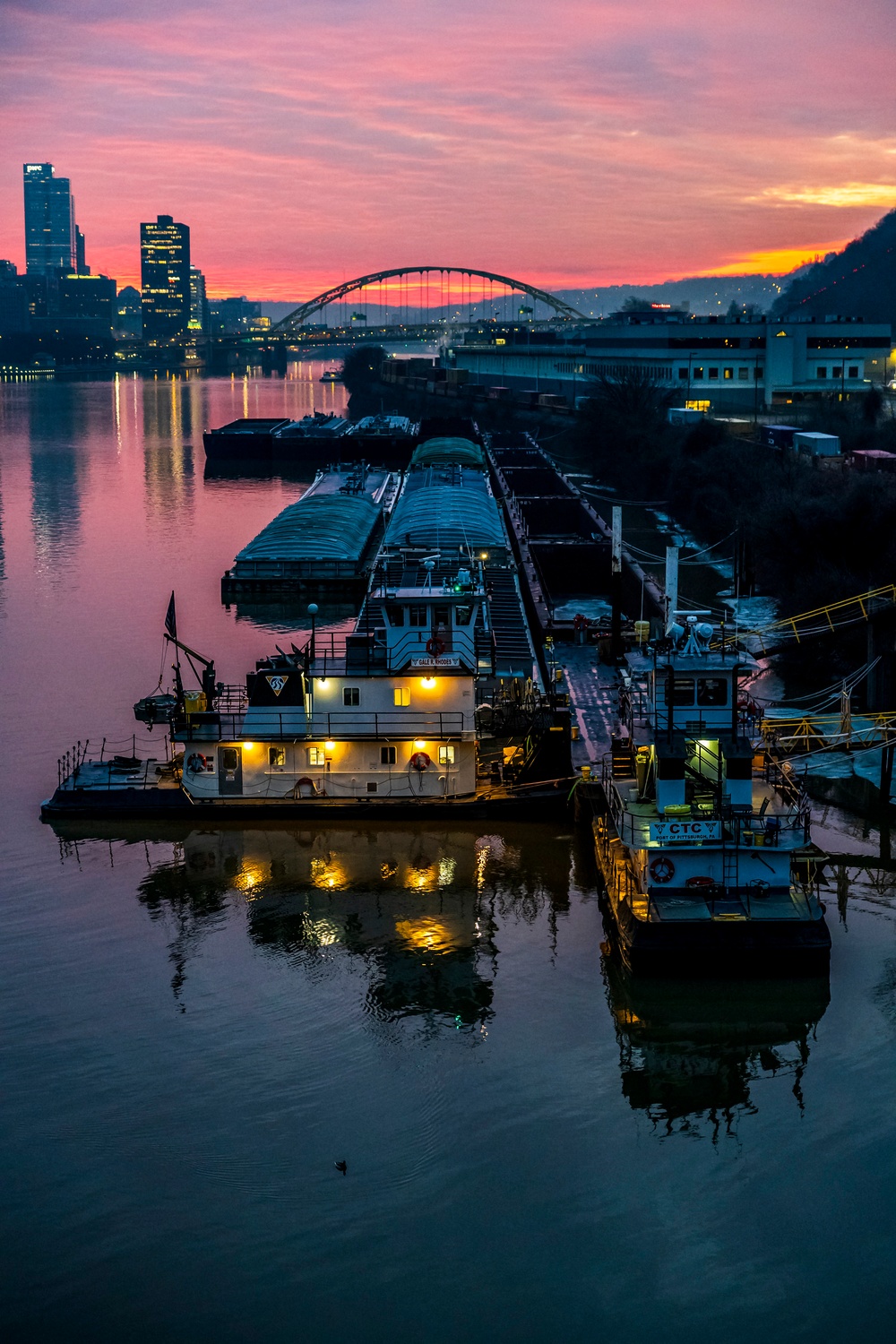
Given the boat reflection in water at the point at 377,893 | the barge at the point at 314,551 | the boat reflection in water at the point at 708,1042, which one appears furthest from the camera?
the barge at the point at 314,551

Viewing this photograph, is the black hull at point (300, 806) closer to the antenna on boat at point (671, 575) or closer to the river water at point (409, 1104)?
the river water at point (409, 1104)

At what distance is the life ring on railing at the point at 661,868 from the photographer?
19.6 m

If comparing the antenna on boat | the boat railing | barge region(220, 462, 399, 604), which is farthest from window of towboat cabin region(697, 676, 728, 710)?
barge region(220, 462, 399, 604)

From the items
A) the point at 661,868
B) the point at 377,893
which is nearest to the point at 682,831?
the point at 661,868

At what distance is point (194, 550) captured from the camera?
5928 cm

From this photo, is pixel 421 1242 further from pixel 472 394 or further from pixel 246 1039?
pixel 472 394

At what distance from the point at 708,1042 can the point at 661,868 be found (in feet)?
8.11

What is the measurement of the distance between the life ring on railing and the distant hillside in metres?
151

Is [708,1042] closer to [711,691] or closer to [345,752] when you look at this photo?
[711,691]

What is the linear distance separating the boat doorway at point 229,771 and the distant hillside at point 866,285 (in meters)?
148

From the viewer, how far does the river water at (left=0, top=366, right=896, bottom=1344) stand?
45.0ft

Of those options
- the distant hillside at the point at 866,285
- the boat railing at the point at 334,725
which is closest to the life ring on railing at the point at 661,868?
the boat railing at the point at 334,725

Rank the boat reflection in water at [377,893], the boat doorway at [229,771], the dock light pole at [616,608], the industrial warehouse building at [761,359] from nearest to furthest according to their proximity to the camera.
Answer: the boat reflection in water at [377,893], the boat doorway at [229,771], the dock light pole at [616,608], the industrial warehouse building at [761,359]

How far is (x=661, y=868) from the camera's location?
1962 centimetres
